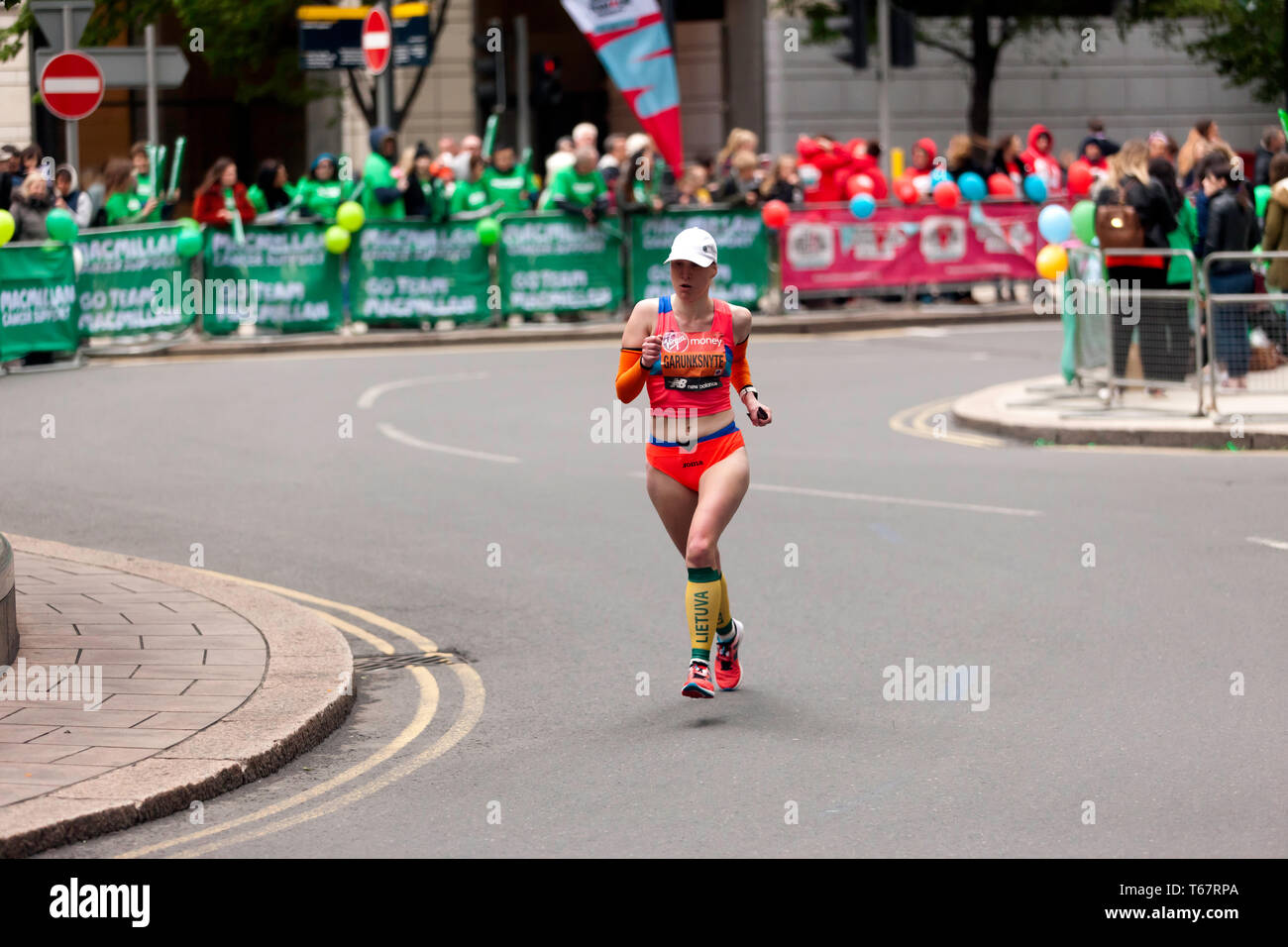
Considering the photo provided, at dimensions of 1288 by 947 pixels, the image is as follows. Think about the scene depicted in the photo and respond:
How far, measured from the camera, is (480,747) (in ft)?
23.3

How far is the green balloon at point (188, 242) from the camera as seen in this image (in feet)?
71.6

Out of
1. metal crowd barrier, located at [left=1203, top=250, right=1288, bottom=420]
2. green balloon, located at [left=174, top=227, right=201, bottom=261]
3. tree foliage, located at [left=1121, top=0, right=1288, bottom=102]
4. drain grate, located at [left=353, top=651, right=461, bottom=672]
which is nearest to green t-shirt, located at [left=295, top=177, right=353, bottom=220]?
green balloon, located at [left=174, top=227, right=201, bottom=261]

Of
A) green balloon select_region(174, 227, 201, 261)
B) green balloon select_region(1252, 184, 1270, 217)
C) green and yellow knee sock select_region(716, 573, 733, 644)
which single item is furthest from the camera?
green balloon select_region(174, 227, 201, 261)

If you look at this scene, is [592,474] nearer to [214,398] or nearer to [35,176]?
[214,398]

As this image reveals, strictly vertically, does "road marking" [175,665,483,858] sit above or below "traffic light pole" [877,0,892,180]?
below

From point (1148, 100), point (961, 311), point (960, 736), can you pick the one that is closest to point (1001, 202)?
point (961, 311)

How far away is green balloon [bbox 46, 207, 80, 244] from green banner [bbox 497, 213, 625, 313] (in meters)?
5.33

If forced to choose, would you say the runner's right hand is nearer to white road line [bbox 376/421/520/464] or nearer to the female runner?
the female runner

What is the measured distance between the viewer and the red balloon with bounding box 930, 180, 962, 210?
24844mm

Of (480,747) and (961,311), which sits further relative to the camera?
(961,311)

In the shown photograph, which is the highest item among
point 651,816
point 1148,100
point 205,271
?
point 1148,100

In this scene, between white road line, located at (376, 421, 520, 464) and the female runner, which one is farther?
white road line, located at (376, 421, 520, 464)

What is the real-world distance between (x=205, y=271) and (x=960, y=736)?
1663 cm

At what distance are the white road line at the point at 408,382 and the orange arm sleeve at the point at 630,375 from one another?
9778 millimetres
